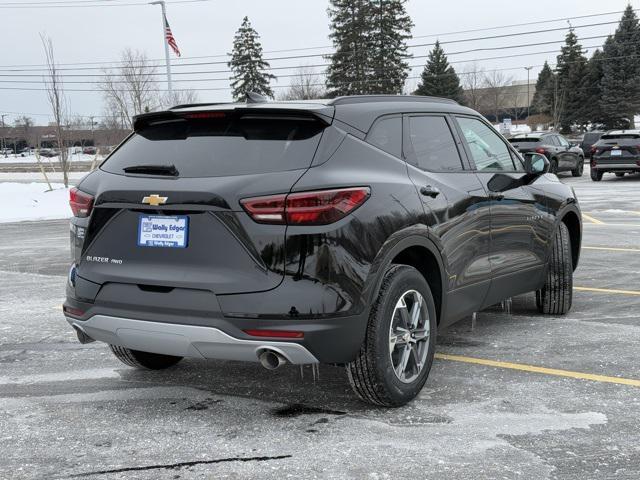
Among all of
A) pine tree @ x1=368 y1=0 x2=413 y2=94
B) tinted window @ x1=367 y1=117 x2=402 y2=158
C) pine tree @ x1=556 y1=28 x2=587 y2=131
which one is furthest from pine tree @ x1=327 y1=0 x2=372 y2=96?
tinted window @ x1=367 y1=117 x2=402 y2=158

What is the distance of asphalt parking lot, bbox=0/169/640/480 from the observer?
11.0 ft

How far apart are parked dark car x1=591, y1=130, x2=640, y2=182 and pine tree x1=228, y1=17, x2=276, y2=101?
49.8 m

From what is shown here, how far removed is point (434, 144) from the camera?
470 centimetres

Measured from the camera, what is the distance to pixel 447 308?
178 inches

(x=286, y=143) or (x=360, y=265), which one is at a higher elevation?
(x=286, y=143)

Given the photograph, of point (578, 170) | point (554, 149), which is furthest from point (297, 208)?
point (578, 170)

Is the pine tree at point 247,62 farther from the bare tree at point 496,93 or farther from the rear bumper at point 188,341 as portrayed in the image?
the rear bumper at point 188,341

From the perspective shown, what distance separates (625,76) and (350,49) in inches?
975

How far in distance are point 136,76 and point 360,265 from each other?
4913 cm

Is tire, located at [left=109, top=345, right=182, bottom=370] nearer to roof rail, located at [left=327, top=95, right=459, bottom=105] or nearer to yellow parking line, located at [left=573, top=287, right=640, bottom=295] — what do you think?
roof rail, located at [left=327, top=95, right=459, bottom=105]

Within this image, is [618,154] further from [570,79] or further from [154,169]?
[570,79]

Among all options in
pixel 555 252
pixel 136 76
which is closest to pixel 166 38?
pixel 136 76

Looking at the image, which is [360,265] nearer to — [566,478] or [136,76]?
[566,478]

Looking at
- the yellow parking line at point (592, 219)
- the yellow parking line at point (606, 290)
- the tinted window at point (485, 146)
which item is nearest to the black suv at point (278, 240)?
the tinted window at point (485, 146)
